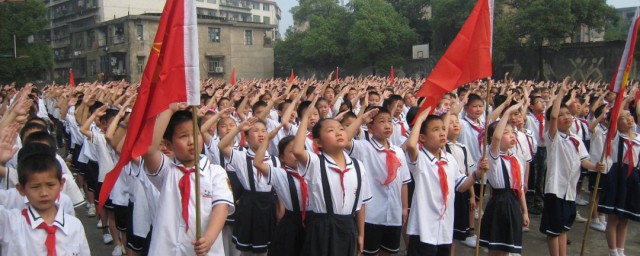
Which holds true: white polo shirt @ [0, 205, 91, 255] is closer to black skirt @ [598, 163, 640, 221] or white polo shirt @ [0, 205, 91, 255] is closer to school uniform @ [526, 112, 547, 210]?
black skirt @ [598, 163, 640, 221]

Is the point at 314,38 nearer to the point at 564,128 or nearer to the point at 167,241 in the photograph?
the point at 564,128

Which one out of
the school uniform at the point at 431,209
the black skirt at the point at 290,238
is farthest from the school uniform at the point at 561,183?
the black skirt at the point at 290,238

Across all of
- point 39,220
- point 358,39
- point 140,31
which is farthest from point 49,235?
point 140,31

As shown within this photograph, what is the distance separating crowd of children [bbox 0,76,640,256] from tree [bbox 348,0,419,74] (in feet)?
86.1

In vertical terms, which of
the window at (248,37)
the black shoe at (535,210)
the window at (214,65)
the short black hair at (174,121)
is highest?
the window at (248,37)

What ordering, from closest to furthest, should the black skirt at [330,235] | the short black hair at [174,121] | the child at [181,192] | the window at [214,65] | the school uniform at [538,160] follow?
the child at [181,192] → the short black hair at [174,121] → the black skirt at [330,235] → the school uniform at [538,160] → the window at [214,65]

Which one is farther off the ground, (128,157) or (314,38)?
(314,38)

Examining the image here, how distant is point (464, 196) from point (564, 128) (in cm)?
119

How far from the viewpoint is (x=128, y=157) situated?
281 cm

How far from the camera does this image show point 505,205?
4516 mm

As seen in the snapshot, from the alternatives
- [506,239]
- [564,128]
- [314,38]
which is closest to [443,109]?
[564,128]

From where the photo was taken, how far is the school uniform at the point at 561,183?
492 centimetres

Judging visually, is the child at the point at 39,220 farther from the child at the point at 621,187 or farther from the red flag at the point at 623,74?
the child at the point at 621,187

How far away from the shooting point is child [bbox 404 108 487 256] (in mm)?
4137
